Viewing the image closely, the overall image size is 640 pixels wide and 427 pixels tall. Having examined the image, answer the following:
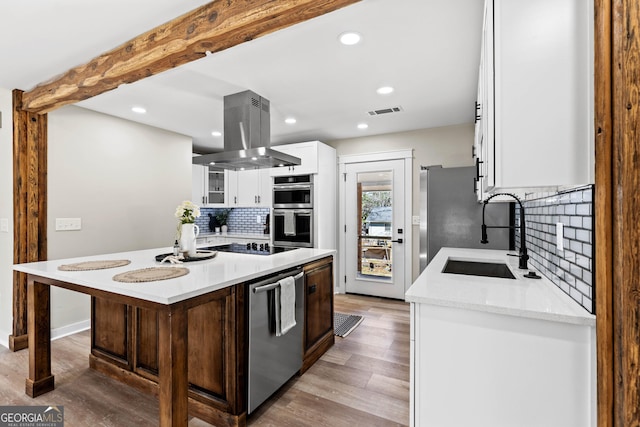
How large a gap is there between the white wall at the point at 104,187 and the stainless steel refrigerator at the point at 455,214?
3.32m

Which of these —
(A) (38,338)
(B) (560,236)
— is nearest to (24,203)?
(A) (38,338)

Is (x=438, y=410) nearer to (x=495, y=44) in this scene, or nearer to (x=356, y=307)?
(x=495, y=44)

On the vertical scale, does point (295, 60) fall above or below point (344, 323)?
above

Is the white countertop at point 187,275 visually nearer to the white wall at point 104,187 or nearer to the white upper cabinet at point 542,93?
the white wall at point 104,187

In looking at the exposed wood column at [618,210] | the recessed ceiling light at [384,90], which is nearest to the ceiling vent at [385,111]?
the recessed ceiling light at [384,90]

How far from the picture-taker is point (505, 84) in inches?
48.1

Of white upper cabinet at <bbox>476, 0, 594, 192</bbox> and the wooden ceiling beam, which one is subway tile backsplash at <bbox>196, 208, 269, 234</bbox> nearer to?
the wooden ceiling beam

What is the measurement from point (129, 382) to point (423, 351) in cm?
209

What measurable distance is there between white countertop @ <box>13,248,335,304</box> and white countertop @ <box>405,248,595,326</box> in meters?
0.95

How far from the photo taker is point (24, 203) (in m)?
2.91

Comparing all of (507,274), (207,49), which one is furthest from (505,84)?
(207,49)

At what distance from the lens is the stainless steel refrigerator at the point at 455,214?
3.00 metres

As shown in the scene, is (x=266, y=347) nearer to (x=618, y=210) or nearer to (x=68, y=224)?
(x=618, y=210)

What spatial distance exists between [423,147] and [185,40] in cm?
329
